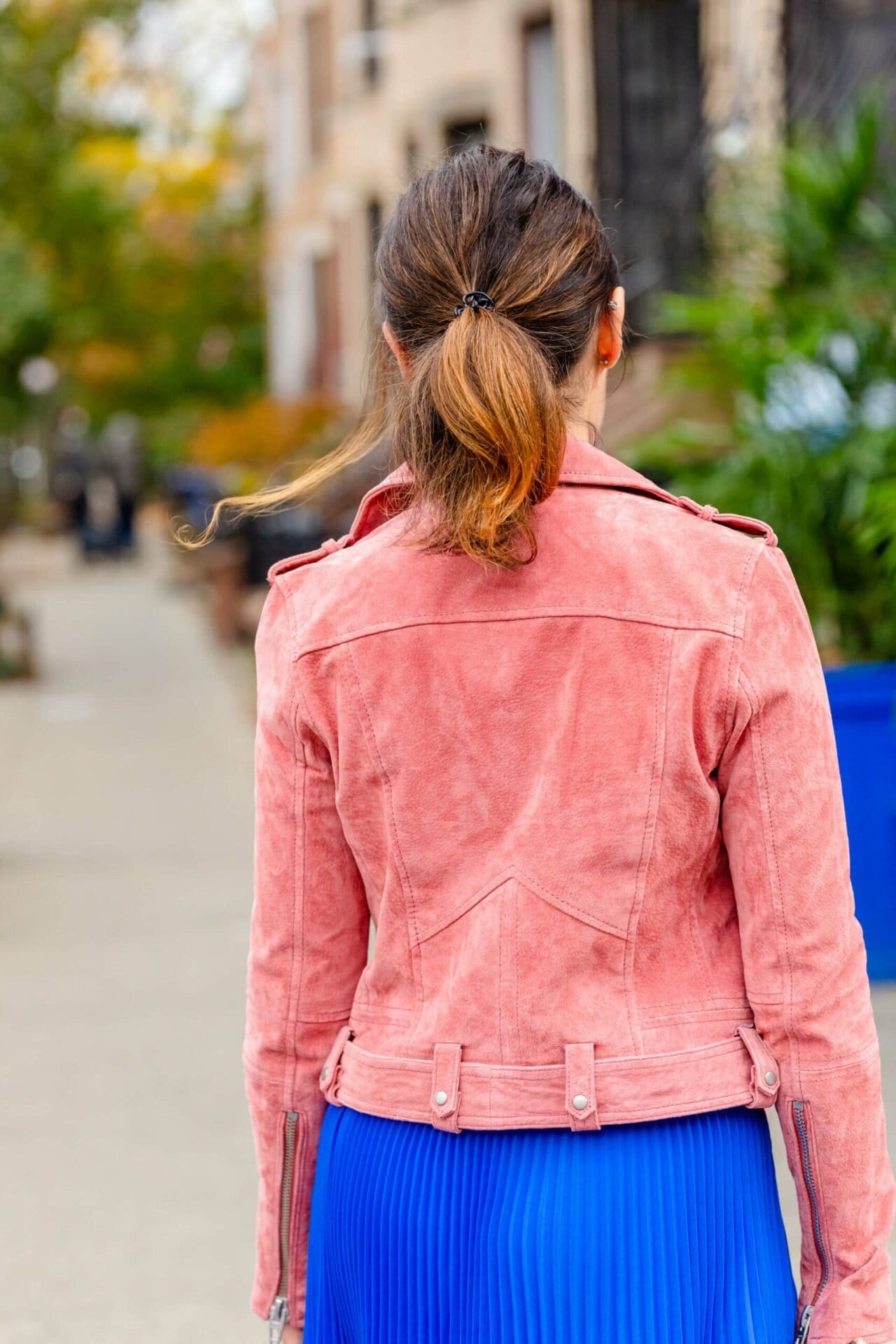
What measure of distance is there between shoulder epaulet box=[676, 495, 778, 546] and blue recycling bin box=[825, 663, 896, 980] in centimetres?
339

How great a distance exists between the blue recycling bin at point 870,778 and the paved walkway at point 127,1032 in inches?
12.8

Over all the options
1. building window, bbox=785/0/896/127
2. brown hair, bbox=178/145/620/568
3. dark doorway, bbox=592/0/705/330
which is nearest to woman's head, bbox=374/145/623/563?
brown hair, bbox=178/145/620/568

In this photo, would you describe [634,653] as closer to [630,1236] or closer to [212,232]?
[630,1236]

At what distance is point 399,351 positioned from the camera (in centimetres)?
170

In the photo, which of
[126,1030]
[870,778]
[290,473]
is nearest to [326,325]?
[290,473]

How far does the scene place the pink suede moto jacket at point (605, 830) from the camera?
1.61 metres

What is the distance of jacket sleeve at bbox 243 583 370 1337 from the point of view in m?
1.74

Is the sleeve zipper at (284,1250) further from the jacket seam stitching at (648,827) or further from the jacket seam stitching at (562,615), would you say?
the jacket seam stitching at (562,615)

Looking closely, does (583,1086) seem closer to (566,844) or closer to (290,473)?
(566,844)

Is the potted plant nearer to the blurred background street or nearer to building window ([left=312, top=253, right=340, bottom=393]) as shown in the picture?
the blurred background street

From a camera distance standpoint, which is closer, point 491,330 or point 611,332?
point 491,330

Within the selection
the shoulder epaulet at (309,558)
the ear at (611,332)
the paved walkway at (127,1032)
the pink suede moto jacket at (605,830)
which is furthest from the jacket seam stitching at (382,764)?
the paved walkway at (127,1032)

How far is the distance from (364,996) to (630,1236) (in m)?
0.36

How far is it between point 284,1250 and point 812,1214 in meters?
0.58
